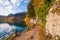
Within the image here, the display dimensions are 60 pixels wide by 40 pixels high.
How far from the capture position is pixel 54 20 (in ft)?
25.7

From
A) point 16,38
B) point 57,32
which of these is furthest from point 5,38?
point 57,32

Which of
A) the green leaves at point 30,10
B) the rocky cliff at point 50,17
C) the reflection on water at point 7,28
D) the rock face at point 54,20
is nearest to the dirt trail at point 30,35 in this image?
the reflection on water at point 7,28

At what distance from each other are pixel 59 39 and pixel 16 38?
579 cm

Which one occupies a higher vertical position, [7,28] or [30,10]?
[30,10]

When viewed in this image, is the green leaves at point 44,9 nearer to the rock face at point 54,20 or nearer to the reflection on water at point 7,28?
the rock face at point 54,20

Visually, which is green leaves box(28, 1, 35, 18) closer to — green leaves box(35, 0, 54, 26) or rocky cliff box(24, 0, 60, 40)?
rocky cliff box(24, 0, 60, 40)

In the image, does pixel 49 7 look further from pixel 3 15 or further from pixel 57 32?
pixel 3 15

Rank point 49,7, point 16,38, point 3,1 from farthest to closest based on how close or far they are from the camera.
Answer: point 3,1 < point 16,38 < point 49,7

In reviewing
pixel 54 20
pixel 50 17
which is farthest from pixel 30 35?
pixel 54 20

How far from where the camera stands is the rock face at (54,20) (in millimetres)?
7665

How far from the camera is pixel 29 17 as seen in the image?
14.7m

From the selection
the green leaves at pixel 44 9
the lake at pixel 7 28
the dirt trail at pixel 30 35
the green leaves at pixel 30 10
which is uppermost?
the green leaves at pixel 44 9

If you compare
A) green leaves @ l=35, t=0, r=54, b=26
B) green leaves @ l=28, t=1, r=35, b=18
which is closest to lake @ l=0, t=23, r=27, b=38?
green leaves @ l=28, t=1, r=35, b=18

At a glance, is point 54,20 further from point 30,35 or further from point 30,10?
point 30,10
